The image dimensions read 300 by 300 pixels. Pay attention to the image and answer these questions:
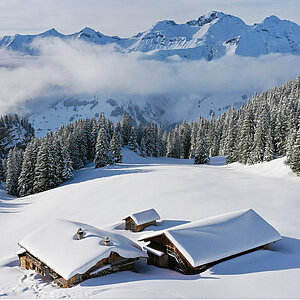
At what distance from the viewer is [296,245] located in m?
22.2

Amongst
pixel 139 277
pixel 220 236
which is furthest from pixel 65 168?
pixel 220 236

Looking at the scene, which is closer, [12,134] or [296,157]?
[296,157]

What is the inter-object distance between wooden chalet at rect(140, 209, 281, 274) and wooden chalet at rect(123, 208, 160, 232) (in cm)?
607

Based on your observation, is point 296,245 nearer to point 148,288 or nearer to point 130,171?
point 148,288

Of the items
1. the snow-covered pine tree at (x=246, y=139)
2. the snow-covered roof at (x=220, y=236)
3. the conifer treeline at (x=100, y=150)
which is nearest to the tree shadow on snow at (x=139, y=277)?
the snow-covered roof at (x=220, y=236)

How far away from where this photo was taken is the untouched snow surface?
606 inches

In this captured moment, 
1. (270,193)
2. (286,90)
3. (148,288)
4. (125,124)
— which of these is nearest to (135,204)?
(270,193)

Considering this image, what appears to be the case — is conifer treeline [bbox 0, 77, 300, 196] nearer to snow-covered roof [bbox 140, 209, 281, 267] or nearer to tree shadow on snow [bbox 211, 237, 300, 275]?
snow-covered roof [bbox 140, 209, 281, 267]

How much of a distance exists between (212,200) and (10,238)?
24179mm

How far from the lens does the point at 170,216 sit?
1252 inches

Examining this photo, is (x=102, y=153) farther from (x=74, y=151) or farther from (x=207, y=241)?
(x=207, y=241)

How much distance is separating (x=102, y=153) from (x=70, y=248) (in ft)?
171

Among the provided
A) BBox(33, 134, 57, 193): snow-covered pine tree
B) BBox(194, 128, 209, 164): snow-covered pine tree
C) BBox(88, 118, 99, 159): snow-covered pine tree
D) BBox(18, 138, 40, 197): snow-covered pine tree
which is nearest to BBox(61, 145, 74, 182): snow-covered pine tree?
BBox(33, 134, 57, 193): snow-covered pine tree

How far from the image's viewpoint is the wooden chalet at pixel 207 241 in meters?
18.3
